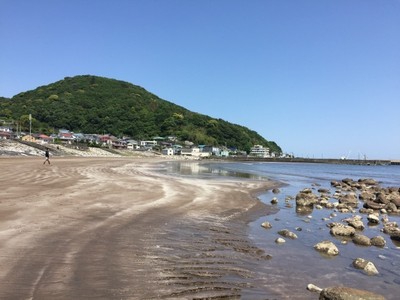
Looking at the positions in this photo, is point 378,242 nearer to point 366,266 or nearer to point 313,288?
point 366,266

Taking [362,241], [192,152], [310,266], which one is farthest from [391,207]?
[192,152]

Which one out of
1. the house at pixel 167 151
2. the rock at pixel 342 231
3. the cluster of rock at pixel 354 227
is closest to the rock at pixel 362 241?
the cluster of rock at pixel 354 227

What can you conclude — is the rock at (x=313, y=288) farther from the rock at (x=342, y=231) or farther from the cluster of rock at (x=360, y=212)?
the rock at (x=342, y=231)

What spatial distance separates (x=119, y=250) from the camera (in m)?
8.13

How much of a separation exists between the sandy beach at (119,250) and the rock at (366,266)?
7.37 feet

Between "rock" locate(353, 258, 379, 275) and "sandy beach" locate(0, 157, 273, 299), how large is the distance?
7.37ft

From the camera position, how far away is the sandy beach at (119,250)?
5883mm

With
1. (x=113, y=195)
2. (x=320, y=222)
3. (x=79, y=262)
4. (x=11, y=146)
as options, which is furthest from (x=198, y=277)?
(x=11, y=146)

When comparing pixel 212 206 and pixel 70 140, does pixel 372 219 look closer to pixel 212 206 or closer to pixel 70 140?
pixel 212 206

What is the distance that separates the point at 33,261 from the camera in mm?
6824

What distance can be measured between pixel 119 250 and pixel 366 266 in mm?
5840

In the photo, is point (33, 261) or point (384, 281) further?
point (384, 281)

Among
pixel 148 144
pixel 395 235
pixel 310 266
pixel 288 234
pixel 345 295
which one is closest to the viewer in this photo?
pixel 345 295

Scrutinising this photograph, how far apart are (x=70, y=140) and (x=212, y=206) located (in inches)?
5179
